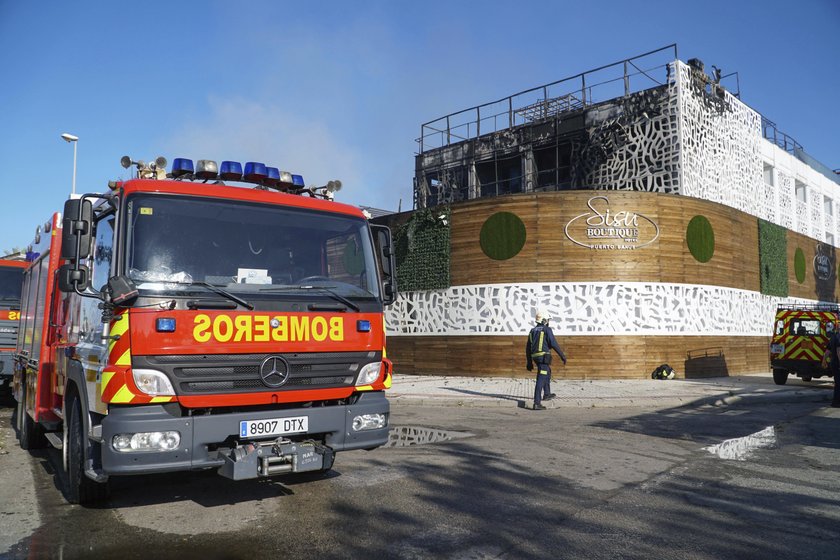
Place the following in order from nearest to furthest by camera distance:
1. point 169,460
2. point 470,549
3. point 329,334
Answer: point 470,549 → point 169,460 → point 329,334

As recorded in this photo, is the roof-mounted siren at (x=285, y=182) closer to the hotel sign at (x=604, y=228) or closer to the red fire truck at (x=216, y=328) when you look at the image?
the red fire truck at (x=216, y=328)

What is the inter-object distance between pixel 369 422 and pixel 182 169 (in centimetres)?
283

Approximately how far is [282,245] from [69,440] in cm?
254

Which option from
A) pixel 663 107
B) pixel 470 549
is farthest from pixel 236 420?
pixel 663 107

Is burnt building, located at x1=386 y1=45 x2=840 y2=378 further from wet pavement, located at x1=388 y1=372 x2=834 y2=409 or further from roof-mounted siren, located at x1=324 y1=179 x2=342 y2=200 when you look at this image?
roof-mounted siren, located at x1=324 y1=179 x2=342 y2=200

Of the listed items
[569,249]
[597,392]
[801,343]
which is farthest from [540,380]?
[801,343]

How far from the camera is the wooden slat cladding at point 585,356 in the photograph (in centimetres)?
1789

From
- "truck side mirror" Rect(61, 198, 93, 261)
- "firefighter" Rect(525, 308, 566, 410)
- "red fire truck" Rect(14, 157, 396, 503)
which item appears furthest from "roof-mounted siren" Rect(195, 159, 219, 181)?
"firefighter" Rect(525, 308, 566, 410)

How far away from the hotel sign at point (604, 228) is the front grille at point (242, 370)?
45.1 ft

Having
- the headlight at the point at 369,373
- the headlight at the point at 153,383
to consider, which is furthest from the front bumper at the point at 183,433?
the headlight at the point at 369,373

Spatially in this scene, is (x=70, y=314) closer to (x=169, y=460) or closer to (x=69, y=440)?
(x=69, y=440)

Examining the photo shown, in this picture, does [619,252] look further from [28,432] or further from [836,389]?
[28,432]

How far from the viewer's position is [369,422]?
5582mm

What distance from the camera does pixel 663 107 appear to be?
21812 mm
